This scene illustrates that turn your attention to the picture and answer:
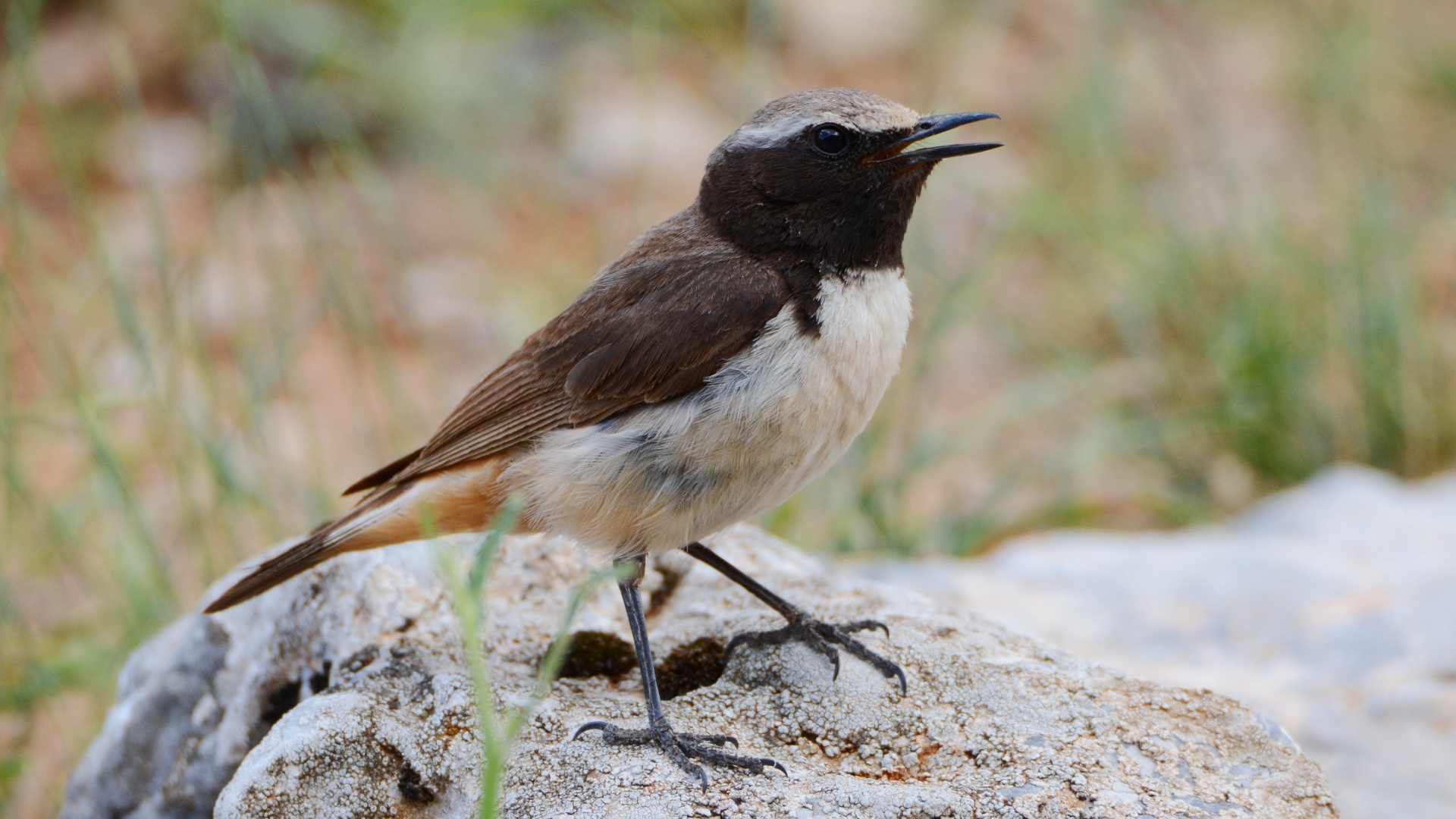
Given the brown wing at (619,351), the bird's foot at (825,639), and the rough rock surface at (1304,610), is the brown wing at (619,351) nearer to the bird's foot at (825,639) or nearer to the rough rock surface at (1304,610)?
the bird's foot at (825,639)

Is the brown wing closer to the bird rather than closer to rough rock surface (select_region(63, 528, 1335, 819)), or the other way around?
A: the bird

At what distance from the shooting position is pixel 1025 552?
5.21 meters

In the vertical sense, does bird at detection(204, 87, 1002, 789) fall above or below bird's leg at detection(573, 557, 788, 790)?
above

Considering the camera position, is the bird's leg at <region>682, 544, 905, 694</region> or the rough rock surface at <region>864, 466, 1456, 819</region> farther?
the rough rock surface at <region>864, 466, 1456, 819</region>

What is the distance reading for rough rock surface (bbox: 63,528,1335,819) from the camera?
9.66 ft

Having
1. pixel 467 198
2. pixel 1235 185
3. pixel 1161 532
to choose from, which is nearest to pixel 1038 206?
pixel 1235 185

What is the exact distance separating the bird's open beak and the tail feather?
170cm

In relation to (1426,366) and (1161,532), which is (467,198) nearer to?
(1161,532)

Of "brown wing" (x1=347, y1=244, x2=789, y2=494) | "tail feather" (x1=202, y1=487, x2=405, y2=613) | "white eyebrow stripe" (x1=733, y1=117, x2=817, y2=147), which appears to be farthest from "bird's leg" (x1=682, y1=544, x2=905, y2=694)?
"white eyebrow stripe" (x1=733, y1=117, x2=817, y2=147)

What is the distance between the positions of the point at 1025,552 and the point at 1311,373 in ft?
6.78

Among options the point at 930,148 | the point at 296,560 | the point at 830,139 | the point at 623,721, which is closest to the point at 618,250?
the point at 830,139

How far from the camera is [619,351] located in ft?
11.9

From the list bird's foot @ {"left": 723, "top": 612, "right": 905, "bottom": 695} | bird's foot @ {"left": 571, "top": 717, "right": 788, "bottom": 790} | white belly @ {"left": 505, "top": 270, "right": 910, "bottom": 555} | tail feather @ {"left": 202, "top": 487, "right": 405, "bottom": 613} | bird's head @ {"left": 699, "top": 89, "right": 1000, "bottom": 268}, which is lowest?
bird's foot @ {"left": 571, "top": 717, "right": 788, "bottom": 790}

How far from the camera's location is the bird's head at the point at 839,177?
369 centimetres
